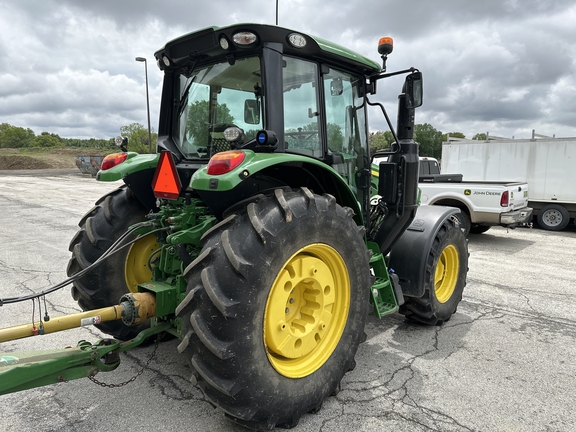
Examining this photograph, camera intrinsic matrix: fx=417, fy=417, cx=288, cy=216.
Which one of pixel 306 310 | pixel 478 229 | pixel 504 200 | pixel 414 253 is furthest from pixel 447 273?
pixel 478 229

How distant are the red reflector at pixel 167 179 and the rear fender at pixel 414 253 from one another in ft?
7.28

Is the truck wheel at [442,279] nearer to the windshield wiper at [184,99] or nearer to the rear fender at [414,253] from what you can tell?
the rear fender at [414,253]

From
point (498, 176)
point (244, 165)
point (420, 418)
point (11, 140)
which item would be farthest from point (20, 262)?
point (11, 140)

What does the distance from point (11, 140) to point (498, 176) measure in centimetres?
9440

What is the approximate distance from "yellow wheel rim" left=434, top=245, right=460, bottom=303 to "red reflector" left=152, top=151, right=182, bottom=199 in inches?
115

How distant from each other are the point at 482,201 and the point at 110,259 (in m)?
8.38

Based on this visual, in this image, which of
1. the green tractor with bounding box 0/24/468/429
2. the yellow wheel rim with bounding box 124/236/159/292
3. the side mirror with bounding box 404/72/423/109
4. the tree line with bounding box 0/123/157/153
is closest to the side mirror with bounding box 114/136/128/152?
the green tractor with bounding box 0/24/468/429

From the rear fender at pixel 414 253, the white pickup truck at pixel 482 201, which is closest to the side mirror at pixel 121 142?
the rear fender at pixel 414 253

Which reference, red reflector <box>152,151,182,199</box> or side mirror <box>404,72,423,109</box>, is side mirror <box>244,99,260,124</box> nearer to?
red reflector <box>152,151,182,199</box>

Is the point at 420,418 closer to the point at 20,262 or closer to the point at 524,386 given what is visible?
the point at 524,386

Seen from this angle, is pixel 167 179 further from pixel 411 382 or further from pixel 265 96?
pixel 411 382

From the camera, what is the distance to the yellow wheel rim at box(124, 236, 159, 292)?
3.68 metres

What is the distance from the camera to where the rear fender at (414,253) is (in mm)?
3963

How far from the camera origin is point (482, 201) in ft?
31.0
